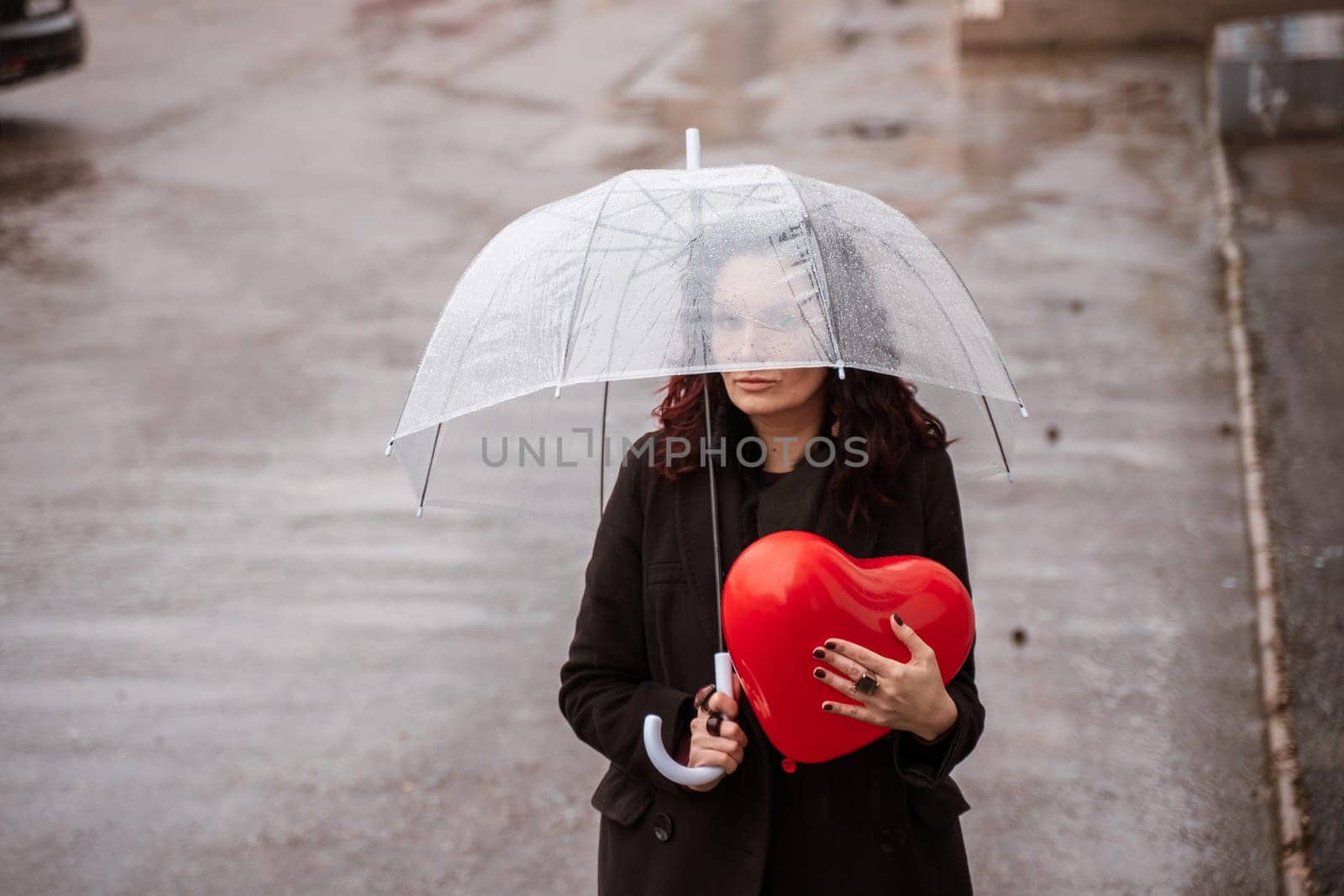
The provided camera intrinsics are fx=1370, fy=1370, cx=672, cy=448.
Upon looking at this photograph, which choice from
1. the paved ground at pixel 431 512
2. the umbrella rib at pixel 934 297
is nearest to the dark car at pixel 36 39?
the paved ground at pixel 431 512

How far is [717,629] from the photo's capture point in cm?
252

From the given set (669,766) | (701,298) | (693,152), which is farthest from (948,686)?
(693,152)

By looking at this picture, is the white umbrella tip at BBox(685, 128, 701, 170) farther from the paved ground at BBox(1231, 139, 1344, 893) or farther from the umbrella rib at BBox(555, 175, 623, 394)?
the paved ground at BBox(1231, 139, 1344, 893)

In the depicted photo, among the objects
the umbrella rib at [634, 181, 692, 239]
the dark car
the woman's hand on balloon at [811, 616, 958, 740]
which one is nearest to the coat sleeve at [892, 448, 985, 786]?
the woman's hand on balloon at [811, 616, 958, 740]

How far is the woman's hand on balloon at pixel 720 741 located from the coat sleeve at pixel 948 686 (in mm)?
313

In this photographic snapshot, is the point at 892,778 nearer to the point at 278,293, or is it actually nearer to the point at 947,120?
A: the point at 278,293

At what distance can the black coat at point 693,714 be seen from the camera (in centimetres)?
251

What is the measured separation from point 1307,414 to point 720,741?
516 cm

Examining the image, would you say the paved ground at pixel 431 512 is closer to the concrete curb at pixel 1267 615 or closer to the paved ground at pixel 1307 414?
the concrete curb at pixel 1267 615

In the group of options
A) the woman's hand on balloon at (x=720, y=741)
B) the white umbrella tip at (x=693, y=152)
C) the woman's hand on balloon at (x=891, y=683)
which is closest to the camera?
the woman's hand on balloon at (x=891, y=683)

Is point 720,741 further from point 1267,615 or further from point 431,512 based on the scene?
point 431,512

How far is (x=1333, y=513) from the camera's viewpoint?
18.8 ft

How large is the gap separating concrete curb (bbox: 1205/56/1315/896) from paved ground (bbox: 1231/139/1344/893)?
0.03 m

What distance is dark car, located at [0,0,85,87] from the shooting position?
12133 mm
